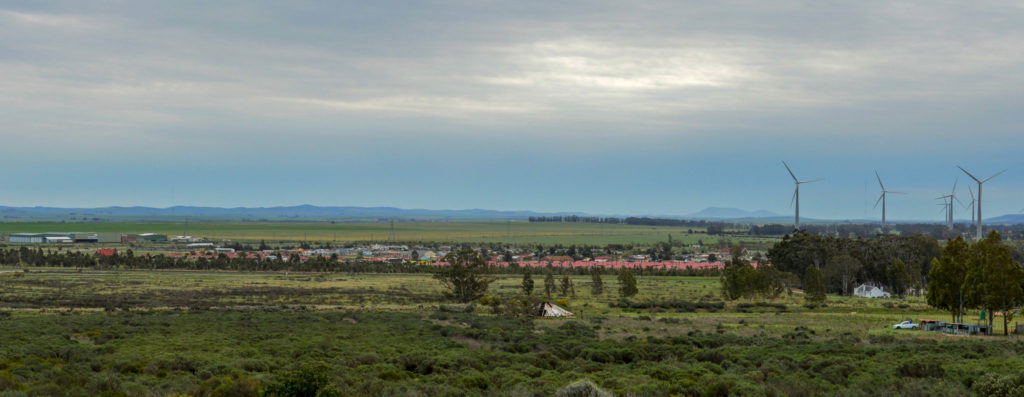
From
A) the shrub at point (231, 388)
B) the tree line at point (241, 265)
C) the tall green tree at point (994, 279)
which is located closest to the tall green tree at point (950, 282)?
the tall green tree at point (994, 279)

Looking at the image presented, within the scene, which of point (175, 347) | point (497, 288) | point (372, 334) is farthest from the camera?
point (497, 288)

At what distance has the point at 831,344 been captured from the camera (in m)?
29.7

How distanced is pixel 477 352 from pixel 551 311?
755 inches

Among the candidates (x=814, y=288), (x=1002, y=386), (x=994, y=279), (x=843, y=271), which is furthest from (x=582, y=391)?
(x=843, y=271)

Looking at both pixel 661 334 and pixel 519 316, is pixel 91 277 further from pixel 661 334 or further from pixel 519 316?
pixel 661 334

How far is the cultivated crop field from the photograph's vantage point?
1981 cm

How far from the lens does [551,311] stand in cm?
4672

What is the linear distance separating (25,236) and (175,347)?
188489 mm

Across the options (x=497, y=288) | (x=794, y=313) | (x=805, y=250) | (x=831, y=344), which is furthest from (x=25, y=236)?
(x=831, y=344)

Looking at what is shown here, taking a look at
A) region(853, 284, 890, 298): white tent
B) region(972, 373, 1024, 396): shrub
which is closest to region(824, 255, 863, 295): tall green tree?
region(853, 284, 890, 298): white tent

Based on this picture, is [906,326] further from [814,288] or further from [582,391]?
[582,391]

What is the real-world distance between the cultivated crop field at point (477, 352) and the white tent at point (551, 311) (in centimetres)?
157

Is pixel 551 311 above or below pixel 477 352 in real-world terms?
below

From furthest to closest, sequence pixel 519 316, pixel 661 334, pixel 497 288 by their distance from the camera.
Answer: pixel 497 288 < pixel 519 316 < pixel 661 334
